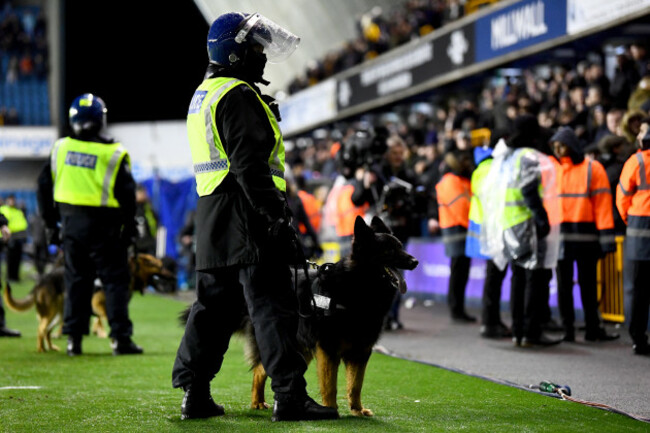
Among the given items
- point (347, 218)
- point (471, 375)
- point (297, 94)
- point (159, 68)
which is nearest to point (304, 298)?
point (471, 375)

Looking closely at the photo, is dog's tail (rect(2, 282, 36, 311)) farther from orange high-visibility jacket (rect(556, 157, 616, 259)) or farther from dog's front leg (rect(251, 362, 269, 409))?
orange high-visibility jacket (rect(556, 157, 616, 259))

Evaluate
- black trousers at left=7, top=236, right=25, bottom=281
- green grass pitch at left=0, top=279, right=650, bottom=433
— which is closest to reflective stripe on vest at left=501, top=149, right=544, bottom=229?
green grass pitch at left=0, top=279, right=650, bottom=433

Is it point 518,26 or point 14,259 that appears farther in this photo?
point 14,259

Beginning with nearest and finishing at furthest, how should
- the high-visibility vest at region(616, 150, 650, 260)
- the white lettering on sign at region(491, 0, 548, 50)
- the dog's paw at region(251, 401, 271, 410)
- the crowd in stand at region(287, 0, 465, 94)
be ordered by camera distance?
the dog's paw at region(251, 401, 271, 410), the high-visibility vest at region(616, 150, 650, 260), the white lettering on sign at region(491, 0, 548, 50), the crowd in stand at region(287, 0, 465, 94)

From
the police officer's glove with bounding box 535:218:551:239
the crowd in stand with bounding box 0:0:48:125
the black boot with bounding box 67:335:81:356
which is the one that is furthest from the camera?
the crowd in stand with bounding box 0:0:48:125

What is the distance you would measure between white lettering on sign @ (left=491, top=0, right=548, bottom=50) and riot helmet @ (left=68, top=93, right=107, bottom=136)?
28.5 feet

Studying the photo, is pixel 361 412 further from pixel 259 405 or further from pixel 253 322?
pixel 253 322

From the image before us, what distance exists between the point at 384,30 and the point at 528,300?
Result: 639 inches

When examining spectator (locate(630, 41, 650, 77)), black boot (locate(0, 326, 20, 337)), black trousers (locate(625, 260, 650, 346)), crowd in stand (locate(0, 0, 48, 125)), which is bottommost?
black boot (locate(0, 326, 20, 337))

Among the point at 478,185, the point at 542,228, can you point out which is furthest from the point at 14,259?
the point at 542,228

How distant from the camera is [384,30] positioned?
79.5ft

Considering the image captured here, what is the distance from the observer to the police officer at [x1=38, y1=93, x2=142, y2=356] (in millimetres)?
8281

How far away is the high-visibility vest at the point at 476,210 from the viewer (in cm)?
1000

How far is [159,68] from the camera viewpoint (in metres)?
43.5
